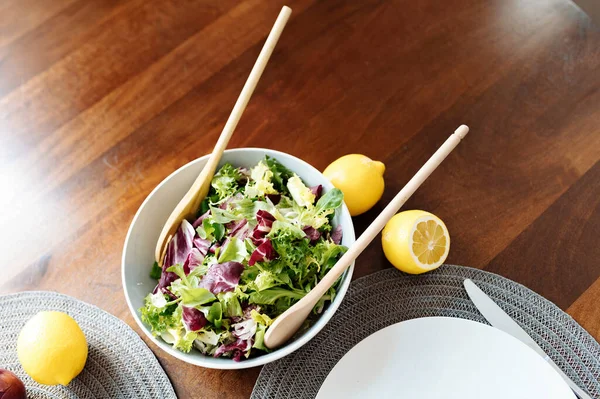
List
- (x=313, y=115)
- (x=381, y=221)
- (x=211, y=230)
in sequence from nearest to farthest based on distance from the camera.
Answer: (x=381, y=221)
(x=211, y=230)
(x=313, y=115)

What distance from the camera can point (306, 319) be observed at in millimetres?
846

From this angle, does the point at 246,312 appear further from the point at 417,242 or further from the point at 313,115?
the point at 313,115

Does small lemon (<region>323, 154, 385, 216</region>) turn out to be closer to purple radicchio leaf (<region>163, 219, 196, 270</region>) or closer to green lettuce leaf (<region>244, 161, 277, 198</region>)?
green lettuce leaf (<region>244, 161, 277, 198</region>)

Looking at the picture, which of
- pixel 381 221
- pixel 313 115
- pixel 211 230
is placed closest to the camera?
pixel 381 221

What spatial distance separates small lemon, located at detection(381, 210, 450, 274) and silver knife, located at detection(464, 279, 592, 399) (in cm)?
8

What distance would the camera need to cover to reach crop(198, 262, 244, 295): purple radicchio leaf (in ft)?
2.62

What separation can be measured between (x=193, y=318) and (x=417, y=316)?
0.37 m

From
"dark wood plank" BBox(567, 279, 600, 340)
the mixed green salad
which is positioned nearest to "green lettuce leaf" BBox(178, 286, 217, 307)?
the mixed green salad

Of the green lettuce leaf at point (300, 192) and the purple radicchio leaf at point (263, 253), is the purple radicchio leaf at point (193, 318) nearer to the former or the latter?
the purple radicchio leaf at point (263, 253)

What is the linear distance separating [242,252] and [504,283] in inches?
17.8

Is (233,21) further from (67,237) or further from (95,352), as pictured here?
(95,352)

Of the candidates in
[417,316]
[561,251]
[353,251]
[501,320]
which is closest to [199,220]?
[353,251]

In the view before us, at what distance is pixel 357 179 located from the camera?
3.05 ft

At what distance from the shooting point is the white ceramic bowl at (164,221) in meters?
0.83
